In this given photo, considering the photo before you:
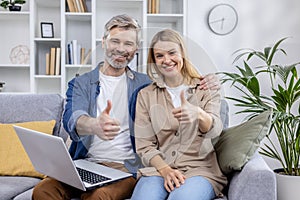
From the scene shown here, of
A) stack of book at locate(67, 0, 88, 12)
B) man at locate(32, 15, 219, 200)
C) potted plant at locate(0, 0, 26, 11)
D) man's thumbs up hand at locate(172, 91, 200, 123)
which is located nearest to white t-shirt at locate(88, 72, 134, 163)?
man at locate(32, 15, 219, 200)

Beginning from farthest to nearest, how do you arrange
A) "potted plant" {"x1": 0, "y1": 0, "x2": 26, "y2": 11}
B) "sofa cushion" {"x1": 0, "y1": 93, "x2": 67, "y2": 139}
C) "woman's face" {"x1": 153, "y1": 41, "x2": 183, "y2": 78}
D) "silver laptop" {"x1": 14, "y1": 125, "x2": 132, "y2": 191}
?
"potted plant" {"x1": 0, "y1": 0, "x2": 26, "y2": 11} → "sofa cushion" {"x1": 0, "y1": 93, "x2": 67, "y2": 139} → "woman's face" {"x1": 153, "y1": 41, "x2": 183, "y2": 78} → "silver laptop" {"x1": 14, "y1": 125, "x2": 132, "y2": 191}

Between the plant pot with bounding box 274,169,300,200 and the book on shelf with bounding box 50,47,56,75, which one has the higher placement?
the book on shelf with bounding box 50,47,56,75

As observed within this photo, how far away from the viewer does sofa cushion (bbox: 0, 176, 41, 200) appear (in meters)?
2.01

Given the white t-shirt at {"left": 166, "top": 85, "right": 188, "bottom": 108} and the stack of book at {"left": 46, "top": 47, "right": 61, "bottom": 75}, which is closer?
the white t-shirt at {"left": 166, "top": 85, "right": 188, "bottom": 108}

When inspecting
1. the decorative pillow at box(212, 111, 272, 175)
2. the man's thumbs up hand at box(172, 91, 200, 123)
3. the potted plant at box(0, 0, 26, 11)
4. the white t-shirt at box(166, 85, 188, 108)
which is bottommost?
the decorative pillow at box(212, 111, 272, 175)

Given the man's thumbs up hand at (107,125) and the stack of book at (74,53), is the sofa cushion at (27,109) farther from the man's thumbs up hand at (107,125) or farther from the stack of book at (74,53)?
the stack of book at (74,53)

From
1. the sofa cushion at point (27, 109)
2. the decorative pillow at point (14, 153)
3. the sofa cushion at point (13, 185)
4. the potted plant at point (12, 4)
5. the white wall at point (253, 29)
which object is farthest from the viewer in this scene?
the white wall at point (253, 29)

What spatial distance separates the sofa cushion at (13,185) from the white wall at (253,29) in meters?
2.26

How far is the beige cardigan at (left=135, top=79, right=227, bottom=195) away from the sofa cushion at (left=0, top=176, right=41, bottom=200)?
0.64 metres

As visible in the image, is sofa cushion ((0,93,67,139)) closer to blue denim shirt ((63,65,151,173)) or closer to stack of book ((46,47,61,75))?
blue denim shirt ((63,65,151,173))

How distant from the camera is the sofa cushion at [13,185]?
Answer: 6.60 ft

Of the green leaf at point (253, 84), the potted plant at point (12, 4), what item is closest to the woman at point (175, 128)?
the green leaf at point (253, 84)

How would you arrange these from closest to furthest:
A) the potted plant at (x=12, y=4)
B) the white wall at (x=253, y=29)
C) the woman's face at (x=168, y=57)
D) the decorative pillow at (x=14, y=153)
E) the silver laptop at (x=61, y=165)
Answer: the silver laptop at (x=61, y=165) → the woman's face at (x=168, y=57) → the decorative pillow at (x=14, y=153) → the potted plant at (x=12, y=4) → the white wall at (x=253, y=29)

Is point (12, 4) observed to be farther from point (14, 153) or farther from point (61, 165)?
point (61, 165)
